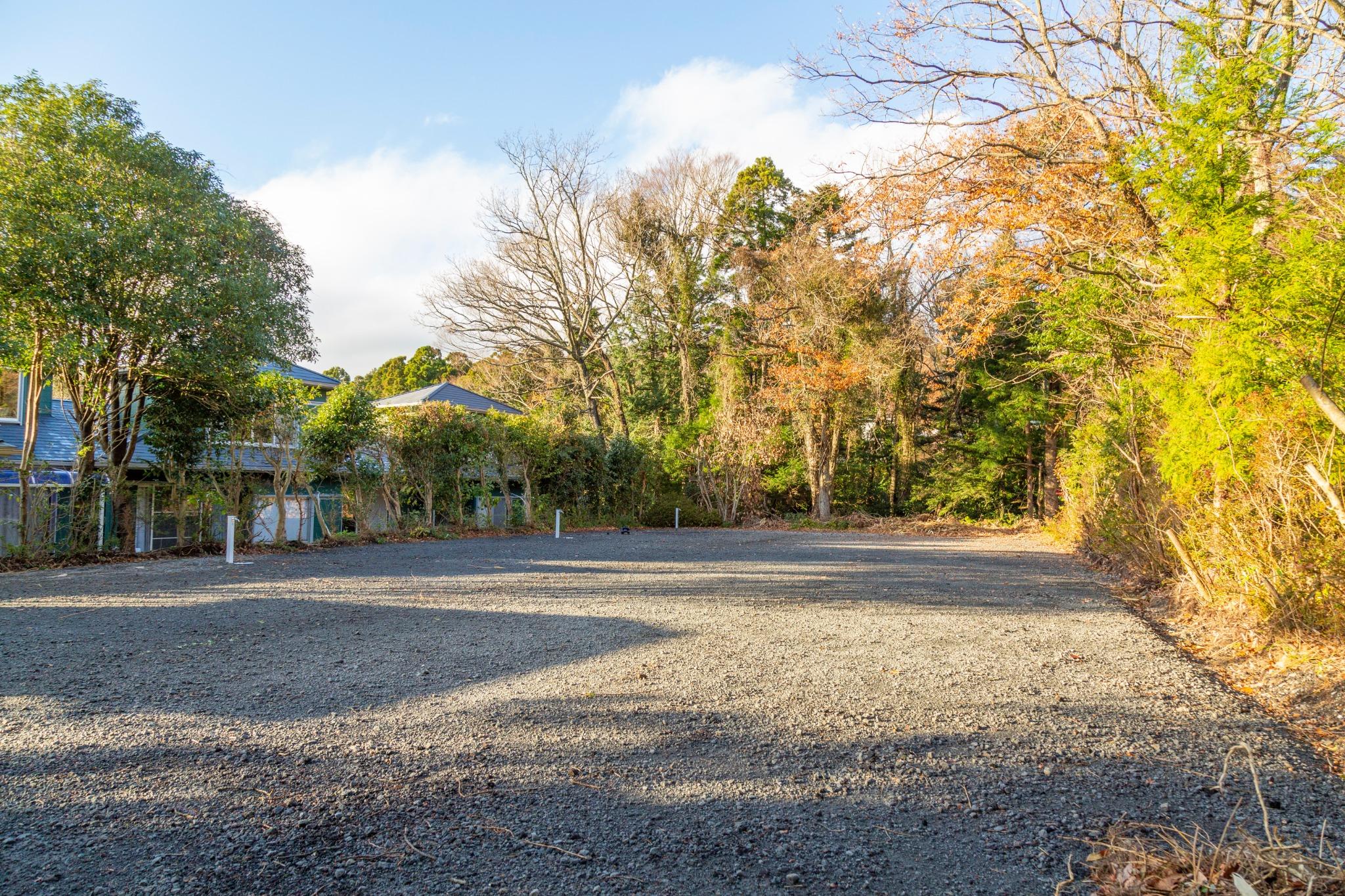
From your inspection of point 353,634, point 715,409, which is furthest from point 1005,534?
point 353,634

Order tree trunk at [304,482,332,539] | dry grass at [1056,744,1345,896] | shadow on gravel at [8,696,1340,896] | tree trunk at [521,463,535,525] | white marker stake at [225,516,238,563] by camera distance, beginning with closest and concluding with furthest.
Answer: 1. dry grass at [1056,744,1345,896]
2. shadow on gravel at [8,696,1340,896]
3. white marker stake at [225,516,238,563]
4. tree trunk at [304,482,332,539]
5. tree trunk at [521,463,535,525]

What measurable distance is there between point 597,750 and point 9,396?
16733 millimetres

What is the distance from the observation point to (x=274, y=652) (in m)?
4.97

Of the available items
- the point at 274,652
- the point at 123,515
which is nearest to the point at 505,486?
the point at 123,515

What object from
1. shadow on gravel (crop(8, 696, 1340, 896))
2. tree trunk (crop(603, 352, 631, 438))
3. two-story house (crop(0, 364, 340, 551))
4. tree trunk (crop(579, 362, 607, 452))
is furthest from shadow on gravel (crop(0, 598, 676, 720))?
tree trunk (crop(603, 352, 631, 438))

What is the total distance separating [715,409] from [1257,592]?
19728mm

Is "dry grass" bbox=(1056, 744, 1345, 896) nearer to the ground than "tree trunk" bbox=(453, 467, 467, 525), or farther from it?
nearer to the ground

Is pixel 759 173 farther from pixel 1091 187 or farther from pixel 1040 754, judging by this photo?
pixel 1040 754

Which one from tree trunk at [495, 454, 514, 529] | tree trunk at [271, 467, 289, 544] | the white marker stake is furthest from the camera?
tree trunk at [495, 454, 514, 529]

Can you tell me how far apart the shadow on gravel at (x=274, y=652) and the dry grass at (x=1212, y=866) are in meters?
3.03

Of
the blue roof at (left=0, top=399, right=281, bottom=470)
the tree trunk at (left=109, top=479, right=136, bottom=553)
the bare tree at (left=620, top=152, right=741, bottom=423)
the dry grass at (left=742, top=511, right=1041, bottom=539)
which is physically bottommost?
the dry grass at (left=742, top=511, right=1041, bottom=539)

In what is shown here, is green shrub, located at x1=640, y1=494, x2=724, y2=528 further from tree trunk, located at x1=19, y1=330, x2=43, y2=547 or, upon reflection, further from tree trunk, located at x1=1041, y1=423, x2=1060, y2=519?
tree trunk, located at x1=19, y1=330, x2=43, y2=547

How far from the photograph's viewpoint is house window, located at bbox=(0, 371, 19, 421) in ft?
46.5

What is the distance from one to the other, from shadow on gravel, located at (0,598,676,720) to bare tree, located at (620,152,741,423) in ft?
66.9
